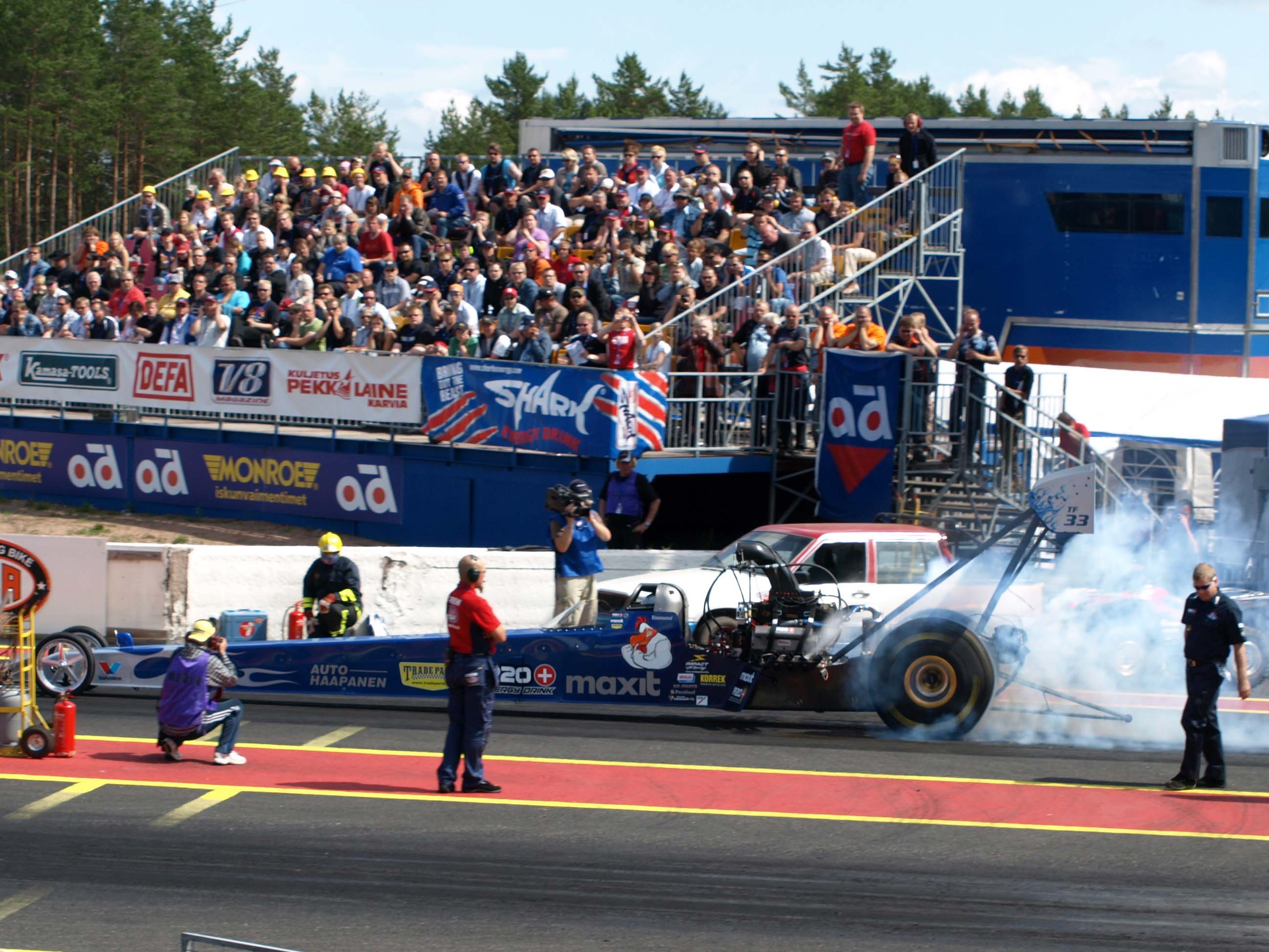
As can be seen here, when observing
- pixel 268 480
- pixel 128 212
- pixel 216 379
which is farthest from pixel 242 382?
pixel 128 212

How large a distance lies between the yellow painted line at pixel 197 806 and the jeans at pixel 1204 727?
20.7 feet

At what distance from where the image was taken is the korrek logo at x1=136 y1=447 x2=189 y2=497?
22125mm

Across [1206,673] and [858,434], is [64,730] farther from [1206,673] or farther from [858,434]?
[858,434]

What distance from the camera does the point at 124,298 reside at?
25203 millimetres

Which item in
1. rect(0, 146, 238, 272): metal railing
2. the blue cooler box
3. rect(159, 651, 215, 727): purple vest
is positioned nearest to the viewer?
rect(159, 651, 215, 727): purple vest

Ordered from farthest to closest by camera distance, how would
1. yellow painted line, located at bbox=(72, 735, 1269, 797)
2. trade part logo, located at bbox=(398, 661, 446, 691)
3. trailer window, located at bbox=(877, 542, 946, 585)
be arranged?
trailer window, located at bbox=(877, 542, 946, 585)
trade part logo, located at bbox=(398, 661, 446, 691)
yellow painted line, located at bbox=(72, 735, 1269, 797)

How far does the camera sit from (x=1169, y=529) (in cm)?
1491

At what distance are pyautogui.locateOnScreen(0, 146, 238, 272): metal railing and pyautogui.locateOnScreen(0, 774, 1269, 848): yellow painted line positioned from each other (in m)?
21.8

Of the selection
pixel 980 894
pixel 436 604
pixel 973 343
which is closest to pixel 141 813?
pixel 980 894

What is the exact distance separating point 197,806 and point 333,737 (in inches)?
77.9

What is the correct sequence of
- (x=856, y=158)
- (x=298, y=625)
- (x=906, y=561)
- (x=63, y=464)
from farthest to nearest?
(x=63, y=464) → (x=856, y=158) → (x=906, y=561) → (x=298, y=625)

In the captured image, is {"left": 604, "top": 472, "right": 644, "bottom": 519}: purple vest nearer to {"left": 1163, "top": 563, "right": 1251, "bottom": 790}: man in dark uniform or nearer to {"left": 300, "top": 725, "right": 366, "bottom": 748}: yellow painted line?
{"left": 300, "top": 725, "right": 366, "bottom": 748}: yellow painted line

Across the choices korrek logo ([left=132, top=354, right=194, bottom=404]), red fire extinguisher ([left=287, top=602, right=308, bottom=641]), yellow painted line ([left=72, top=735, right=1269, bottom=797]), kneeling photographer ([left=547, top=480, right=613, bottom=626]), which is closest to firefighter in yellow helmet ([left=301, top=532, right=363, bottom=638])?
red fire extinguisher ([left=287, top=602, right=308, bottom=641])

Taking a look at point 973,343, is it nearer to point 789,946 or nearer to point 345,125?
point 789,946
